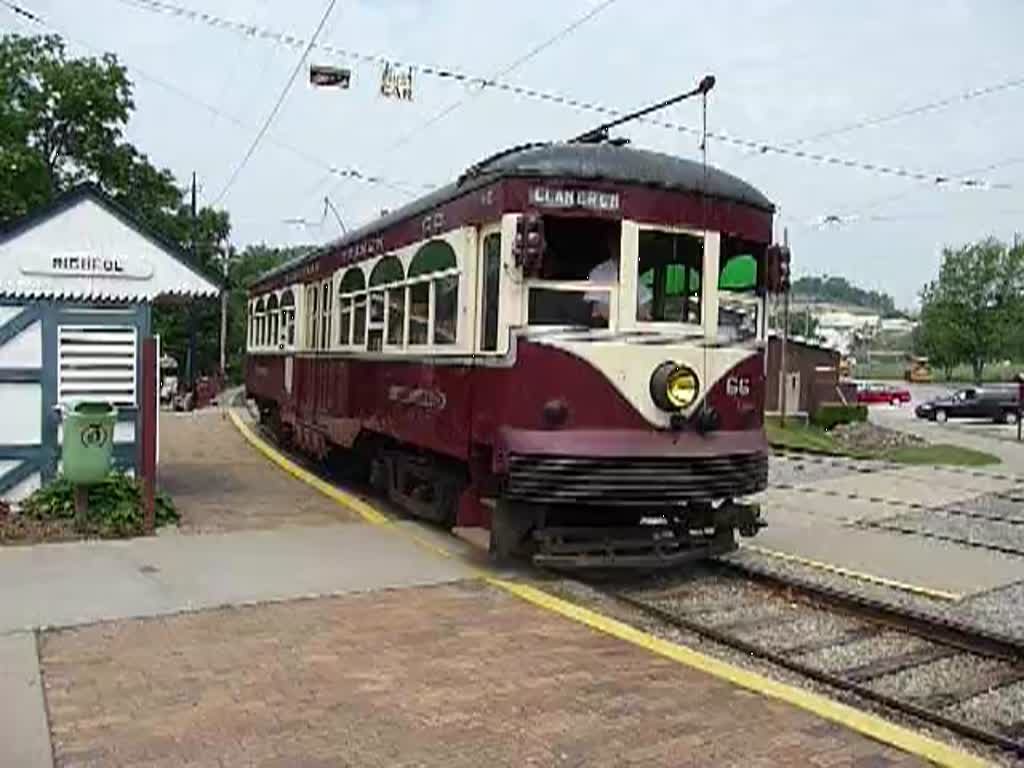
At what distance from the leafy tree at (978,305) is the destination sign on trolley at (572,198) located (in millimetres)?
84312

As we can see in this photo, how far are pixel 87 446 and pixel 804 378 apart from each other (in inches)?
1162

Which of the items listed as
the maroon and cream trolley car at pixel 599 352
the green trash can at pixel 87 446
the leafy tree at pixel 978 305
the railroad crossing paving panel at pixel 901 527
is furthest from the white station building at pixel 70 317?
the leafy tree at pixel 978 305

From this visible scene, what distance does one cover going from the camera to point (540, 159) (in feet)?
27.8

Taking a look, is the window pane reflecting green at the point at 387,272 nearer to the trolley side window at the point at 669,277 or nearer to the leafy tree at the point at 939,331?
the trolley side window at the point at 669,277

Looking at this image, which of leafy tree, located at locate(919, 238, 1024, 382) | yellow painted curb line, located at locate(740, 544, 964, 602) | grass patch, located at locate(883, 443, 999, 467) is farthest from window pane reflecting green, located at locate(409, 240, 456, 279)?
leafy tree, located at locate(919, 238, 1024, 382)

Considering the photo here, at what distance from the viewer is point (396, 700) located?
18.3 feet

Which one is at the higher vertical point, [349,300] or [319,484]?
[349,300]

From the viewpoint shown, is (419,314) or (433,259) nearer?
(433,259)

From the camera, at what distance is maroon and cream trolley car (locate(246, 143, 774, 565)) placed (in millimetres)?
8227

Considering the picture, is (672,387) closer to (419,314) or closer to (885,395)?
(419,314)

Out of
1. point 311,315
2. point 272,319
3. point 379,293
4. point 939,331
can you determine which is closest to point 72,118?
point 272,319

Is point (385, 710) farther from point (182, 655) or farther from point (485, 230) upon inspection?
point (485, 230)

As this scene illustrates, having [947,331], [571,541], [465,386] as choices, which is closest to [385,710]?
[571,541]

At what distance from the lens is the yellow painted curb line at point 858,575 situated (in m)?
8.59
